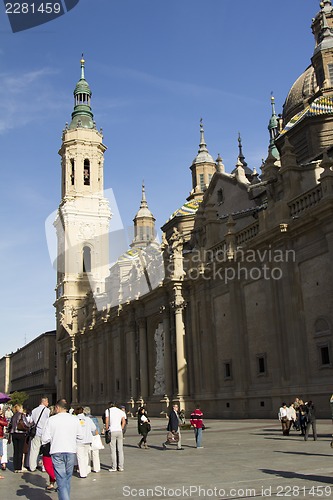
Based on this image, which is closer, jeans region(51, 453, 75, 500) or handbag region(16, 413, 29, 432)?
jeans region(51, 453, 75, 500)

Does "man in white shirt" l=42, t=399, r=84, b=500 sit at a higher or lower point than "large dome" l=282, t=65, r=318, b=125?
lower

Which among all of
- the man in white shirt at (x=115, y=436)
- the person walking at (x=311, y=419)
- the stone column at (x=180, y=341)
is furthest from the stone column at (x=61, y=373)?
the man in white shirt at (x=115, y=436)

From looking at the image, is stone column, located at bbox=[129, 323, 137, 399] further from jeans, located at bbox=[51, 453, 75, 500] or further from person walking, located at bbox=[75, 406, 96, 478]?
jeans, located at bbox=[51, 453, 75, 500]

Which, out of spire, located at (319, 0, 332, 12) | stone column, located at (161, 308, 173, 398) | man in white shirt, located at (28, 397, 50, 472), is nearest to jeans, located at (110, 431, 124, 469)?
man in white shirt, located at (28, 397, 50, 472)

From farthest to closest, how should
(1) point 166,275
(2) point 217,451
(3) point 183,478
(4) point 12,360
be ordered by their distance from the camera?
(4) point 12,360
(1) point 166,275
(2) point 217,451
(3) point 183,478

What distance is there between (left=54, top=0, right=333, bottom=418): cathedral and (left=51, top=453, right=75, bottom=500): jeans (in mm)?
18764

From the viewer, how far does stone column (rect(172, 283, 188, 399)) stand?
130ft

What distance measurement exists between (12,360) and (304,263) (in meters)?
122

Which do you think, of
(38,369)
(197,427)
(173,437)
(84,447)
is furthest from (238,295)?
(38,369)

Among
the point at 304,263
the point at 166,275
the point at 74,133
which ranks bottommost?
the point at 304,263

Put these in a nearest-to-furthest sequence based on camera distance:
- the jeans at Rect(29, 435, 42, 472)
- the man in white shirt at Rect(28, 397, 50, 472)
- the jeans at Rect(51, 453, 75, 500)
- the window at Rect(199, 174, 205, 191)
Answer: the jeans at Rect(51, 453, 75, 500)
the man in white shirt at Rect(28, 397, 50, 472)
the jeans at Rect(29, 435, 42, 472)
the window at Rect(199, 174, 205, 191)

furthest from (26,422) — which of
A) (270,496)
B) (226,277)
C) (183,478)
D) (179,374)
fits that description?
(179,374)

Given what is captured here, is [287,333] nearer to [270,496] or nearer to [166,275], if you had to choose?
[166,275]

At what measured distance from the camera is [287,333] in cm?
2853
